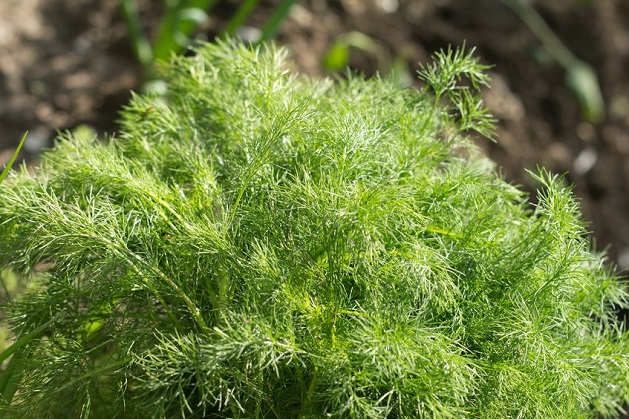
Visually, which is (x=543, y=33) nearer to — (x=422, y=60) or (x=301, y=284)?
(x=422, y=60)

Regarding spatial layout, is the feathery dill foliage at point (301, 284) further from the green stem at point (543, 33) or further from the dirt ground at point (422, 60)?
the green stem at point (543, 33)

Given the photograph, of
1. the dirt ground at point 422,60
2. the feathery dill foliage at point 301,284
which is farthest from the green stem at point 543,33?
the feathery dill foliage at point 301,284

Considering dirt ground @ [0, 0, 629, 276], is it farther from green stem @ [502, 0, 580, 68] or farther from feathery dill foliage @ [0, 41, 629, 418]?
feathery dill foliage @ [0, 41, 629, 418]

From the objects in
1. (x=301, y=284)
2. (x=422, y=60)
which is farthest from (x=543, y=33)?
(x=301, y=284)

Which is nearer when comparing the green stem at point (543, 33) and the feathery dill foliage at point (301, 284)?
the feathery dill foliage at point (301, 284)

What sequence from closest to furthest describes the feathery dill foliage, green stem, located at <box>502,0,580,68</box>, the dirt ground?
the feathery dill foliage → the dirt ground → green stem, located at <box>502,0,580,68</box>

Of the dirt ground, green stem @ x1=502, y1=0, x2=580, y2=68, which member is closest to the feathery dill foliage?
the dirt ground
